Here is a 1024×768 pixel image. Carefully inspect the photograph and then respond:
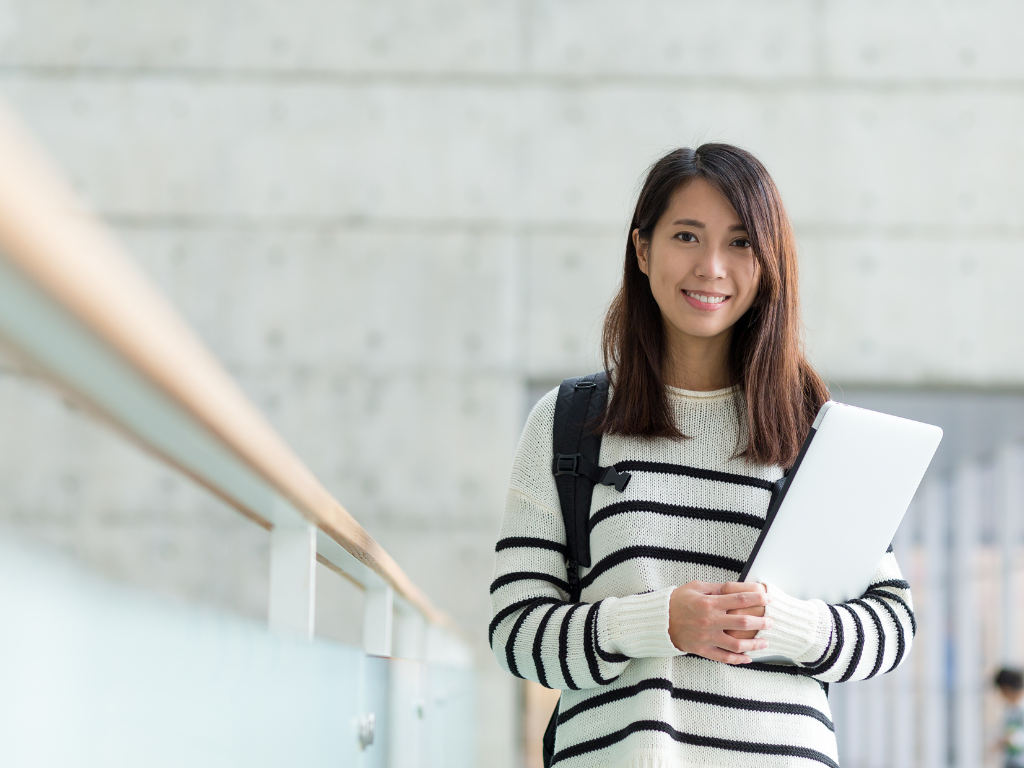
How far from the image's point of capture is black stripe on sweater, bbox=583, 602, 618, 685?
137 centimetres

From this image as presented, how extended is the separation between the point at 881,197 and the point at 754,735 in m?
5.59

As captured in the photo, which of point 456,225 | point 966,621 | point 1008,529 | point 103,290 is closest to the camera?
point 103,290

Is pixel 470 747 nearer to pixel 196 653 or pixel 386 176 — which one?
pixel 386 176

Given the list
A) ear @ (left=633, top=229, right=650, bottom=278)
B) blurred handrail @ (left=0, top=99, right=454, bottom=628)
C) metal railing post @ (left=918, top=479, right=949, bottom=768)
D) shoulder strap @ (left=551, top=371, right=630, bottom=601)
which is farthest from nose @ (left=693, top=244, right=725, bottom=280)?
metal railing post @ (left=918, top=479, right=949, bottom=768)

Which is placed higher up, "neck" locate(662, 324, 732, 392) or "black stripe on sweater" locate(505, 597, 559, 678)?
"neck" locate(662, 324, 732, 392)

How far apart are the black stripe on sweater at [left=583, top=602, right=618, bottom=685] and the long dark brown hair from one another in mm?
271

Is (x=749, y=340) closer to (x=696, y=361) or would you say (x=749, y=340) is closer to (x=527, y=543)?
(x=696, y=361)

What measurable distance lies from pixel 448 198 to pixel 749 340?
5.09 metres

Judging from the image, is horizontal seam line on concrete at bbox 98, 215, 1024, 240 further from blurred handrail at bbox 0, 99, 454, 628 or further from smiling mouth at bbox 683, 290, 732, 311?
blurred handrail at bbox 0, 99, 454, 628

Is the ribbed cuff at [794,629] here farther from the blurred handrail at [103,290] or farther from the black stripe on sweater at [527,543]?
the blurred handrail at [103,290]

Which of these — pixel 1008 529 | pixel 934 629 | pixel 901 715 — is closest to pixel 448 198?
pixel 1008 529

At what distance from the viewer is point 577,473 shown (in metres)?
1.52

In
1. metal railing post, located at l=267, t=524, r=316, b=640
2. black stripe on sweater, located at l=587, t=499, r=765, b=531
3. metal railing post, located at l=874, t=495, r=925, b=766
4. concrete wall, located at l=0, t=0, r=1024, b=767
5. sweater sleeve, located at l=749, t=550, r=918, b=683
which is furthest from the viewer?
metal railing post, located at l=874, t=495, r=925, b=766

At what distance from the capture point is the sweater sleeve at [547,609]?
135 centimetres
